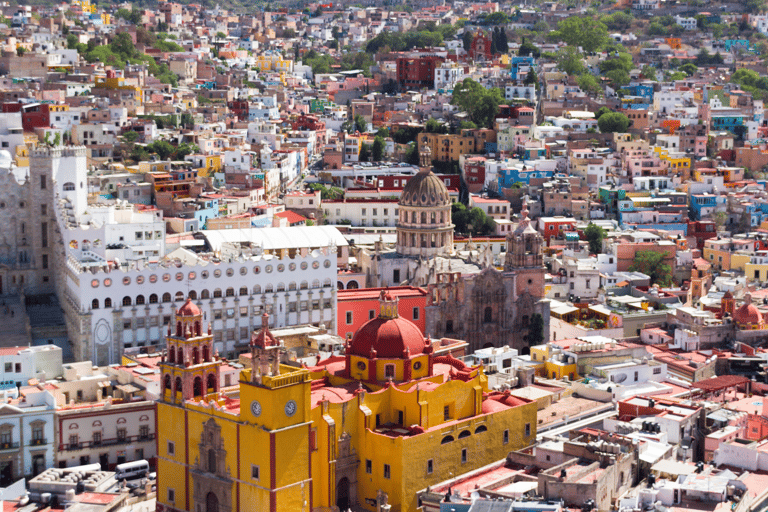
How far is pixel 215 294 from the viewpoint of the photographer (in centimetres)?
7375

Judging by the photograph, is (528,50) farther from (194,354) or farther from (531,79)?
(194,354)

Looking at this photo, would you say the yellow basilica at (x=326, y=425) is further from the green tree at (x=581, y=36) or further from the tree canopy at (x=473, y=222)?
the green tree at (x=581, y=36)

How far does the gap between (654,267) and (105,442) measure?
47411 millimetres

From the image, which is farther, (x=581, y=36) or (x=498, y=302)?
(x=581, y=36)

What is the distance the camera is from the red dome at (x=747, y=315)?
76375 mm

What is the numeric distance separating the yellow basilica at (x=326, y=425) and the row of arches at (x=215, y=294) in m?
11.6

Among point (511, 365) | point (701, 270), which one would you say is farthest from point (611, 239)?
point (511, 365)

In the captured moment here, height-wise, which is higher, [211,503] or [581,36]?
[581,36]

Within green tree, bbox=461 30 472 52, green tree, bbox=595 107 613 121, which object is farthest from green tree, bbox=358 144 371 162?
green tree, bbox=461 30 472 52

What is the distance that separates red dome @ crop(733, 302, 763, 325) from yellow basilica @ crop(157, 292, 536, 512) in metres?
20.4

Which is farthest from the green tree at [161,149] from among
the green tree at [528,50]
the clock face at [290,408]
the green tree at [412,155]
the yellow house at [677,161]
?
the clock face at [290,408]

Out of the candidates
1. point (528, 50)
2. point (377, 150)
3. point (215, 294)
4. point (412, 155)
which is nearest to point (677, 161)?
point (412, 155)

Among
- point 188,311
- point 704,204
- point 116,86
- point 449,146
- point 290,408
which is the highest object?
point 116,86

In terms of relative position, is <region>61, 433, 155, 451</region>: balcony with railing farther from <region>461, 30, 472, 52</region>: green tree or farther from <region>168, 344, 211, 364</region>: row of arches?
<region>461, 30, 472, 52</region>: green tree
